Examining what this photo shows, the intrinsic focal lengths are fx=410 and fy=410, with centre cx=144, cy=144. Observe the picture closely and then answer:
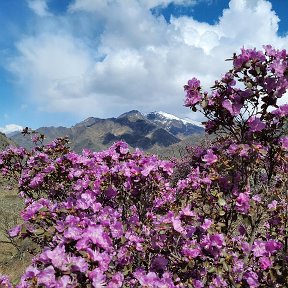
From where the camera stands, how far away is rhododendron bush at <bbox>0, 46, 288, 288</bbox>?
15.5 feet

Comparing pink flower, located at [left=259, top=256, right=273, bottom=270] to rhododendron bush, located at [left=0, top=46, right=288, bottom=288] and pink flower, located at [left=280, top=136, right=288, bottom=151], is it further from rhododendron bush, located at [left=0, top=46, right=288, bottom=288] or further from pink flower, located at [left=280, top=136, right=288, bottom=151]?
pink flower, located at [left=280, top=136, right=288, bottom=151]

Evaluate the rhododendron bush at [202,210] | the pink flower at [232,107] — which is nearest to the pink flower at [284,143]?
the rhododendron bush at [202,210]

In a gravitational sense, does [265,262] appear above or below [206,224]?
below

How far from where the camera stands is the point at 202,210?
5551 mm

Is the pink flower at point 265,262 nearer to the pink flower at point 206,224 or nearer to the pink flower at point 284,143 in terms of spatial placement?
the pink flower at point 206,224

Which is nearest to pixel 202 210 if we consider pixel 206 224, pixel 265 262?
pixel 206 224

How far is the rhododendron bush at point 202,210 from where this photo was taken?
4.74 meters

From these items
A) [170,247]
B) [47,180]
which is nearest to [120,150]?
[47,180]

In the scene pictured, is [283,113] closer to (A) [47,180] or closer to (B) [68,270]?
(B) [68,270]

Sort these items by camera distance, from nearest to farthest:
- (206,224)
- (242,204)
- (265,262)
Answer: (265,262) → (206,224) → (242,204)

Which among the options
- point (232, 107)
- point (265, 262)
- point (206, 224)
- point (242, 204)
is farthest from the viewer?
point (232, 107)

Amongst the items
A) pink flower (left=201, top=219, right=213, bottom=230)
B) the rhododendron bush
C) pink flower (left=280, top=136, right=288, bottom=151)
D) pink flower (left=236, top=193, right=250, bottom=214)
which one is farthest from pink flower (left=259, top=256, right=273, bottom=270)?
pink flower (left=280, top=136, right=288, bottom=151)

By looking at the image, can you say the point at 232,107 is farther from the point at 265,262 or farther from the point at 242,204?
the point at 265,262

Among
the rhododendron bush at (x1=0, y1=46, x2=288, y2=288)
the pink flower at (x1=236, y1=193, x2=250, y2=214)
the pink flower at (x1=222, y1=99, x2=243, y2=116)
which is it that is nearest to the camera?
the rhododendron bush at (x1=0, y1=46, x2=288, y2=288)
